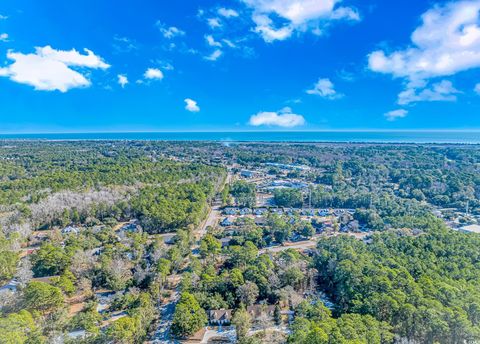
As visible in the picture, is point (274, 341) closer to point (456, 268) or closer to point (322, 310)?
point (322, 310)

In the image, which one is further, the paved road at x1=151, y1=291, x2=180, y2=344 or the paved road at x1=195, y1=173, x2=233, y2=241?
the paved road at x1=195, y1=173, x2=233, y2=241

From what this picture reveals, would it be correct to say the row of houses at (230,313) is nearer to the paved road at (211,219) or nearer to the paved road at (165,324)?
the paved road at (165,324)

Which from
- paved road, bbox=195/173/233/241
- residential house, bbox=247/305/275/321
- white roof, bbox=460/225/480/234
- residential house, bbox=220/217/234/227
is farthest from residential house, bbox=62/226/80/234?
white roof, bbox=460/225/480/234

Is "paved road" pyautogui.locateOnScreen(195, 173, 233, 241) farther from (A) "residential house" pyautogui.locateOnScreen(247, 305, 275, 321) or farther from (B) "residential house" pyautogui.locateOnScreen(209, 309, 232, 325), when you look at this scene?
(A) "residential house" pyautogui.locateOnScreen(247, 305, 275, 321)

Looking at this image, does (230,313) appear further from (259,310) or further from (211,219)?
(211,219)

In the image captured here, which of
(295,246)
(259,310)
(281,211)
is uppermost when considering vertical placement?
(281,211)

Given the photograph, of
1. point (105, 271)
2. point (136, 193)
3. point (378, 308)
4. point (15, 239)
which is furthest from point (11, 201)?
point (378, 308)

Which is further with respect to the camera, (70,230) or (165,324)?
(70,230)

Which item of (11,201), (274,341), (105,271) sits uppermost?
(11,201)

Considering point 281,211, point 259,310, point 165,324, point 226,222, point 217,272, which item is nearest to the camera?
point 165,324

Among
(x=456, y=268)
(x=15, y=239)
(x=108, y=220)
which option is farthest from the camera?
(x=108, y=220)

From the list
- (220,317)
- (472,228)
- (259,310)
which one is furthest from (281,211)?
(220,317)
